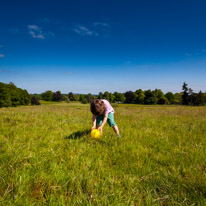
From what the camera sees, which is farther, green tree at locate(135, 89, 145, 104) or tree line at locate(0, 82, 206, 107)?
green tree at locate(135, 89, 145, 104)

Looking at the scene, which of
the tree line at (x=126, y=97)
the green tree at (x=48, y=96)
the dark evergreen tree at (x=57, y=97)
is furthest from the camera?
the green tree at (x=48, y=96)

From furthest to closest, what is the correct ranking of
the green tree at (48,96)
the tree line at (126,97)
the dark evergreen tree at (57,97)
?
the green tree at (48,96), the dark evergreen tree at (57,97), the tree line at (126,97)

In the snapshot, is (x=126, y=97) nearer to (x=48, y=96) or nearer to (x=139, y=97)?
(x=139, y=97)

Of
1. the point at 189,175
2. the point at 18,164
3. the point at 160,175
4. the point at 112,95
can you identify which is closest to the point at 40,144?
the point at 18,164

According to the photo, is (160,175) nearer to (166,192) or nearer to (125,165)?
(166,192)

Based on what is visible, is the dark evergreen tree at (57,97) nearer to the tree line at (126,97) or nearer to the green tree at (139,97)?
the tree line at (126,97)

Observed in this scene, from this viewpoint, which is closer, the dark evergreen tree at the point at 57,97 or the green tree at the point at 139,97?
the green tree at the point at 139,97

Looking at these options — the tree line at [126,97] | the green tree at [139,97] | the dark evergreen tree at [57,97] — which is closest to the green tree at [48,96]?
the tree line at [126,97]

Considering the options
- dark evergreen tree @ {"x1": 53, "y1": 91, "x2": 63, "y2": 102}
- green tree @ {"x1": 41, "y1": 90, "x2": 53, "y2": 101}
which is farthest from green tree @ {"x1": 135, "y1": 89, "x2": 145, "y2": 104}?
green tree @ {"x1": 41, "y1": 90, "x2": 53, "y2": 101}

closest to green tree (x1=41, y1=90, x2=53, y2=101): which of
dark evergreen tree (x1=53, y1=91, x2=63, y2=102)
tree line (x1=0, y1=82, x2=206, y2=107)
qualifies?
tree line (x1=0, y1=82, x2=206, y2=107)

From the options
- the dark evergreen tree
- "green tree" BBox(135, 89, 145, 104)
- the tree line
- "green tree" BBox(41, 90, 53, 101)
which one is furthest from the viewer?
"green tree" BBox(41, 90, 53, 101)

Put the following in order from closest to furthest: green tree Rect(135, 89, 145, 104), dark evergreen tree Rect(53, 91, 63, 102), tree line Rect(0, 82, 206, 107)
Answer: tree line Rect(0, 82, 206, 107) → green tree Rect(135, 89, 145, 104) → dark evergreen tree Rect(53, 91, 63, 102)

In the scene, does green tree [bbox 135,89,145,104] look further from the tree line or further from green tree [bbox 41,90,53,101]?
green tree [bbox 41,90,53,101]

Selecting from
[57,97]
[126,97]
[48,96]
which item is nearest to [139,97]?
[126,97]
